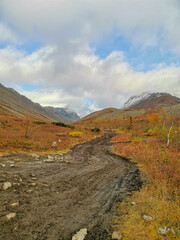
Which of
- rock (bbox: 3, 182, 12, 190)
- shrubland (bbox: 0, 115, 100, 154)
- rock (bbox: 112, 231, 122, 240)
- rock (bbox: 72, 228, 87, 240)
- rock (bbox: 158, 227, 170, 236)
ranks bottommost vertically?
rock (bbox: 112, 231, 122, 240)

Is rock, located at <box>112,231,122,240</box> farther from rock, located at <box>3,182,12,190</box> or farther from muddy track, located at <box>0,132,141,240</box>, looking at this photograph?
rock, located at <box>3,182,12,190</box>

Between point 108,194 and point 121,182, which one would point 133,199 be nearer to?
point 108,194

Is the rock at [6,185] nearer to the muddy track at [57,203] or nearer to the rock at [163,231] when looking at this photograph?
the muddy track at [57,203]

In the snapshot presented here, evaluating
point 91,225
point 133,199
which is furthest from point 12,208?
point 133,199

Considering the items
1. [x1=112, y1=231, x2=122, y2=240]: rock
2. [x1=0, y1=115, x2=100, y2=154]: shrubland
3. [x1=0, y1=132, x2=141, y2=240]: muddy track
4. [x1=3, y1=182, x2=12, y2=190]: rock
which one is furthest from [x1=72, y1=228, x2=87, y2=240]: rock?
[x1=0, y1=115, x2=100, y2=154]: shrubland

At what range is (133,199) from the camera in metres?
6.37

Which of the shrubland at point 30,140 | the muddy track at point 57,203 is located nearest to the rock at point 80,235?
the muddy track at point 57,203

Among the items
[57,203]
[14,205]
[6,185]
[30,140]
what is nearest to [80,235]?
[57,203]

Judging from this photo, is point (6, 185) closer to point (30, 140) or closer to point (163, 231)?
point (163, 231)

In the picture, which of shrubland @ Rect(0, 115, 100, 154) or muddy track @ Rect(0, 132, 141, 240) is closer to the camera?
muddy track @ Rect(0, 132, 141, 240)

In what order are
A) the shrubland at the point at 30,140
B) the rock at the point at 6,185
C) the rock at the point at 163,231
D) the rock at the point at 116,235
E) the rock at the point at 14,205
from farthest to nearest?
the shrubland at the point at 30,140, the rock at the point at 6,185, the rock at the point at 14,205, the rock at the point at 116,235, the rock at the point at 163,231

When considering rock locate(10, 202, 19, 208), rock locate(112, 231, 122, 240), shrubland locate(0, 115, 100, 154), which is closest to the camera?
rock locate(112, 231, 122, 240)

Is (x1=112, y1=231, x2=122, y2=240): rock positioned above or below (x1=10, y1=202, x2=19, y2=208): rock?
below

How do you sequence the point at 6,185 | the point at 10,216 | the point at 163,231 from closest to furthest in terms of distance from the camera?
the point at 163,231
the point at 10,216
the point at 6,185
